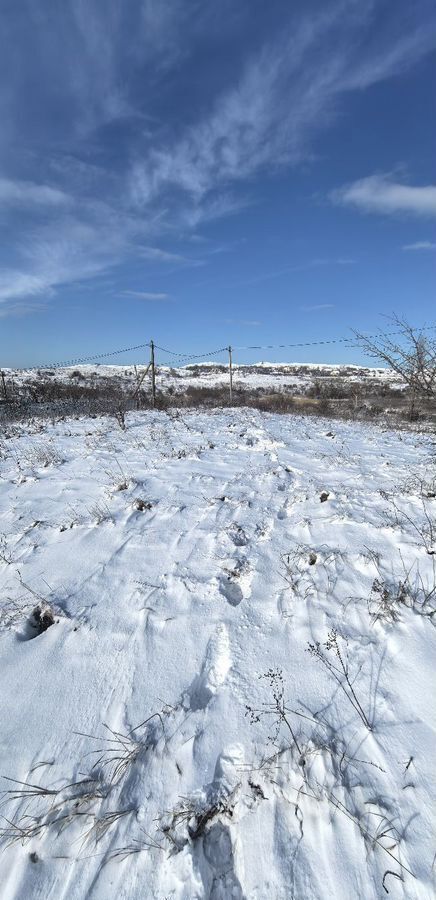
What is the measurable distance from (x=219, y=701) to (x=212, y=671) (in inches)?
9.4

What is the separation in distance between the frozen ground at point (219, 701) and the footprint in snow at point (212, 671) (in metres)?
0.01

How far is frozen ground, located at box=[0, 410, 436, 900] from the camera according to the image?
5.30 ft

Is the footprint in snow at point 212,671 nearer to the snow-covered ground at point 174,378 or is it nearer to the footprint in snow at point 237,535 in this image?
the footprint in snow at point 237,535

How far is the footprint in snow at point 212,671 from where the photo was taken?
92.9 inches

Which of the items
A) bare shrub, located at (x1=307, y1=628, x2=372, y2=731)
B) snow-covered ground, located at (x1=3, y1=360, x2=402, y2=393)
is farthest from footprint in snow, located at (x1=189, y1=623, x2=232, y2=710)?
snow-covered ground, located at (x1=3, y1=360, x2=402, y2=393)

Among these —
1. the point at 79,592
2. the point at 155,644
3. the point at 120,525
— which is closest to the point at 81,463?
the point at 120,525

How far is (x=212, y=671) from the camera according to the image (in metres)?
2.53

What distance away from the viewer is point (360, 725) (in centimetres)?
208

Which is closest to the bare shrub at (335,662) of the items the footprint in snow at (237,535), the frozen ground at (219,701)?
the frozen ground at (219,701)

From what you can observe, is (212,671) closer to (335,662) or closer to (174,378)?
(335,662)

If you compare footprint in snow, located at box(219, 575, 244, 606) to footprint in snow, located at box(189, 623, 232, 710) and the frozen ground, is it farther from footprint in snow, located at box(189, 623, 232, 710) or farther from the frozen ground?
footprint in snow, located at box(189, 623, 232, 710)

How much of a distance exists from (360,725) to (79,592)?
2.36 metres

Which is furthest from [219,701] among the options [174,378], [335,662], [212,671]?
[174,378]

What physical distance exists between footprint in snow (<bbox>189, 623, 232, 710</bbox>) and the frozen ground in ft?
0.04
